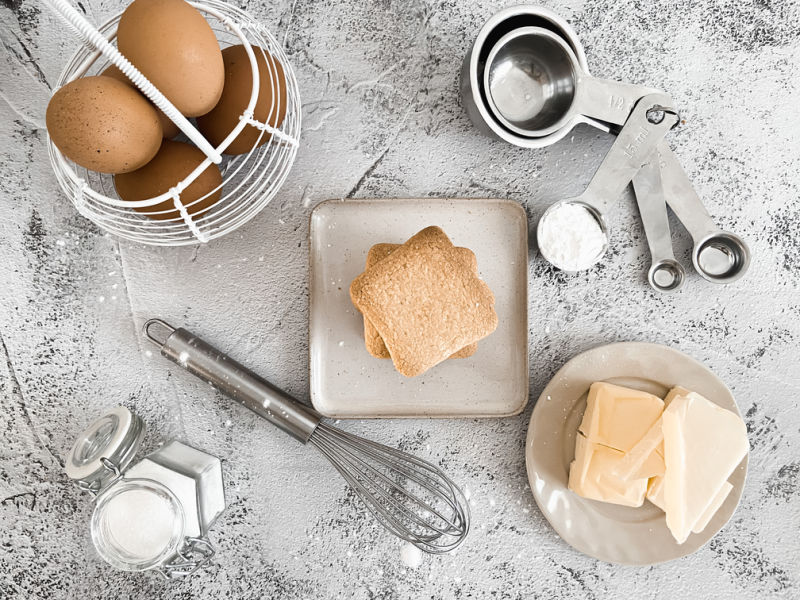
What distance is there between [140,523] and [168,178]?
0.45 m

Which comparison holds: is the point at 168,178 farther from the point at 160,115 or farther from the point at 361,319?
the point at 361,319

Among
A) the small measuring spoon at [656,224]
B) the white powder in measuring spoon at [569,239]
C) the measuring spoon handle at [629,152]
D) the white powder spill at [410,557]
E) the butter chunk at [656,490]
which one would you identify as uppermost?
the measuring spoon handle at [629,152]

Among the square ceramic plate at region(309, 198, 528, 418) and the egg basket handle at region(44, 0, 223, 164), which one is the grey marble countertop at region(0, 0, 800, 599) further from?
the egg basket handle at region(44, 0, 223, 164)

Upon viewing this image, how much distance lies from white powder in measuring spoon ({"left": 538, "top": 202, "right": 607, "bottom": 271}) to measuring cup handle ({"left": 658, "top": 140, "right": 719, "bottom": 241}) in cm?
13

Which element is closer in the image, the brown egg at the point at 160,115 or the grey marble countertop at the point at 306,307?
the brown egg at the point at 160,115

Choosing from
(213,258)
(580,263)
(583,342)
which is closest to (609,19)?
(580,263)

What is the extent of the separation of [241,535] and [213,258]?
0.43m

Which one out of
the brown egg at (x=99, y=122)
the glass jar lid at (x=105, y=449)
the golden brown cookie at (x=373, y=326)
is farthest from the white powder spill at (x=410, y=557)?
the brown egg at (x=99, y=122)

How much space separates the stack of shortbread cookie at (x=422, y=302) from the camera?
80 cm

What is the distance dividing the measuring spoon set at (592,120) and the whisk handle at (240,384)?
1.43 ft

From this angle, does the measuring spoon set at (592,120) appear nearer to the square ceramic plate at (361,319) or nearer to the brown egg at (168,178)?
the square ceramic plate at (361,319)

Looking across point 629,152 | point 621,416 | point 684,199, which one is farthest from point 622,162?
point 621,416

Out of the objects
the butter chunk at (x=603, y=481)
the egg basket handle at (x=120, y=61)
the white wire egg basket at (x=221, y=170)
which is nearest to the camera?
the egg basket handle at (x=120, y=61)

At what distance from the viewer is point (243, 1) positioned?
0.91 meters
